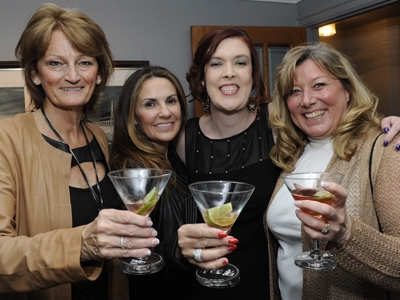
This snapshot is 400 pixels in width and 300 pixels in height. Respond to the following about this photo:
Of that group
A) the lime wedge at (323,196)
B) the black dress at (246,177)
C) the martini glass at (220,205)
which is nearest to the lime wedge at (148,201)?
the martini glass at (220,205)

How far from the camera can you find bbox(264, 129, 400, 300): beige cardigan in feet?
5.11

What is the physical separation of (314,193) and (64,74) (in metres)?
1.21

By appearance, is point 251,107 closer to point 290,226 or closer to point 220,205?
point 290,226

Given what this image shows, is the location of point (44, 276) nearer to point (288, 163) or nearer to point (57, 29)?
point (57, 29)

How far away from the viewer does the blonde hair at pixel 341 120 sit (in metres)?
2.00

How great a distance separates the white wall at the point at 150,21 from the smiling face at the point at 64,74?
2401 millimetres

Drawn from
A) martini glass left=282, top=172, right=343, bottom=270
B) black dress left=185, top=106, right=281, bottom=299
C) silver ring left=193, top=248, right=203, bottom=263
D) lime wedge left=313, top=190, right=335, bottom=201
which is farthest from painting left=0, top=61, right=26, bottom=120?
lime wedge left=313, top=190, right=335, bottom=201

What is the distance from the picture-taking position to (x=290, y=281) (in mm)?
2076

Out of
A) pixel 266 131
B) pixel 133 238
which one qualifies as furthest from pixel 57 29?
pixel 266 131

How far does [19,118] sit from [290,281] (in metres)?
1.51

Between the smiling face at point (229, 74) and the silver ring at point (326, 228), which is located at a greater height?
the smiling face at point (229, 74)

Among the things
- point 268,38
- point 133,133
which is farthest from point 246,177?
point 268,38

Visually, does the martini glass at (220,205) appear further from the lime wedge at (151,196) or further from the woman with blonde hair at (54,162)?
the woman with blonde hair at (54,162)

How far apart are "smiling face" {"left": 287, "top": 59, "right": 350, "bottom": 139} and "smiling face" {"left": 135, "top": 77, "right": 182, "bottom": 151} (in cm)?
72
